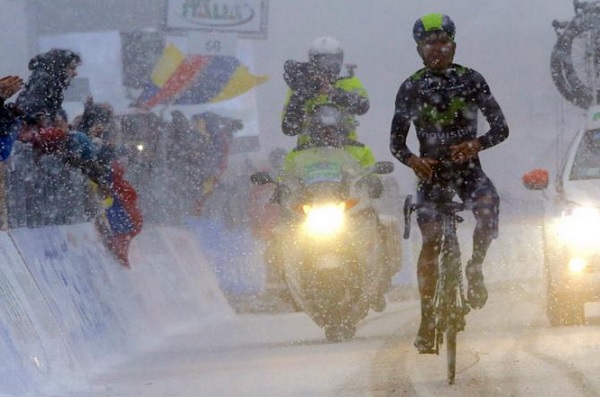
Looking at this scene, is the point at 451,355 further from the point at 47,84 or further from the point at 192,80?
the point at 192,80

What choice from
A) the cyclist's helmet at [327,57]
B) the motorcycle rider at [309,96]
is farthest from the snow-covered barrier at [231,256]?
the motorcycle rider at [309,96]

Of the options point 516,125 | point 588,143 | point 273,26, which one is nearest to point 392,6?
point 273,26

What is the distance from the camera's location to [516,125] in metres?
48.3

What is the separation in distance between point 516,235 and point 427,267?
16.6 metres

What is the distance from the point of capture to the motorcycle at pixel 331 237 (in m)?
11.7

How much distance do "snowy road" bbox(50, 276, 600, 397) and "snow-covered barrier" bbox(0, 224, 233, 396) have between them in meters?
0.27

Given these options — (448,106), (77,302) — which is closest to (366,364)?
(448,106)

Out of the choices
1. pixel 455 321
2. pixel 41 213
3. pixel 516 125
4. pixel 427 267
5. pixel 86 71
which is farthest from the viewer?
pixel 516 125

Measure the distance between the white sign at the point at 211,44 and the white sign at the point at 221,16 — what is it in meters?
3.79

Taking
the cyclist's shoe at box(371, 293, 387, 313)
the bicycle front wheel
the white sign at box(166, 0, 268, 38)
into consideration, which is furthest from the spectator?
the white sign at box(166, 0, 268, 38)

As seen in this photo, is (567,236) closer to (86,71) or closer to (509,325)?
(509,325)

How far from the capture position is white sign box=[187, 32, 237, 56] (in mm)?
28619

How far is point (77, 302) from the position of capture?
37.1ft

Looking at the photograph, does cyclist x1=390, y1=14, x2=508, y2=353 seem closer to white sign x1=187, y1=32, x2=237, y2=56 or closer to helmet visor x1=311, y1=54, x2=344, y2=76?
helmet visor x1=311, y1=54, x2=344, y2=76
